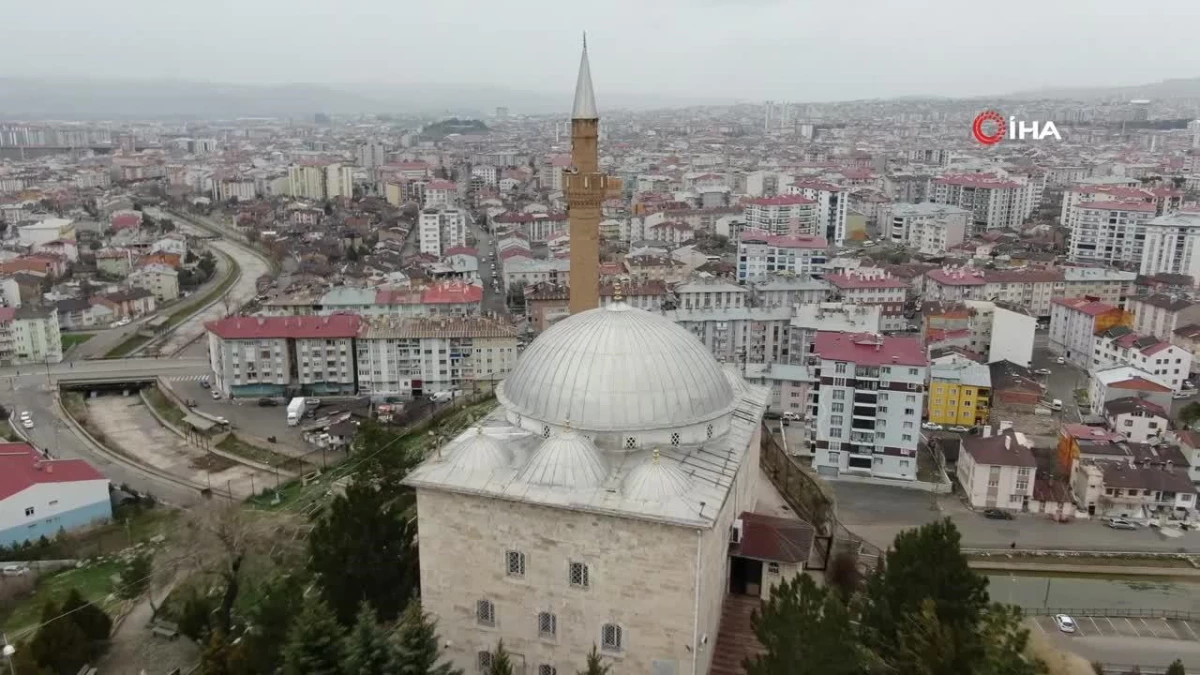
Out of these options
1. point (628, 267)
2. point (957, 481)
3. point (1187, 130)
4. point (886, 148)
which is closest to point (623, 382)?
point (957, 481)

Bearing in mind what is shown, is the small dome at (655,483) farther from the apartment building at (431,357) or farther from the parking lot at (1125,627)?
the apartment building at (431,357)

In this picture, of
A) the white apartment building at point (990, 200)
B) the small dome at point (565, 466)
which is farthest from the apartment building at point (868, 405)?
the white apartment building at point (990, 200)

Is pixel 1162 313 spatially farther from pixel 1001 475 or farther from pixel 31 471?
pixel 31 471

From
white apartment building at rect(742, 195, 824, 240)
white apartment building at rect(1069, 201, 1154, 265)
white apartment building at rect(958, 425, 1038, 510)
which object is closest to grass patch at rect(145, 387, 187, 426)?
white apartment building at rect(958, 425, 1038, 510)

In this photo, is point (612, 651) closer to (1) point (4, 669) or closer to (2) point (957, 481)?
(1) point (4, 669)

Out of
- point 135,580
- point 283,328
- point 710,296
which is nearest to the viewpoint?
point 135,580

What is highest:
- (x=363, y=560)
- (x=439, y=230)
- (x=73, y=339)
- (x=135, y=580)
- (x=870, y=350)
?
(x=870, y=350)

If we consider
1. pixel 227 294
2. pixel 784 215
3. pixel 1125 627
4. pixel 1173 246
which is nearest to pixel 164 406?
pixel 227 294

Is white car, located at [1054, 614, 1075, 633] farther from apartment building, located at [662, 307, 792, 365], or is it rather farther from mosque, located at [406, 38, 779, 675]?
apartment building, located at [662, 307, 792, 365]
